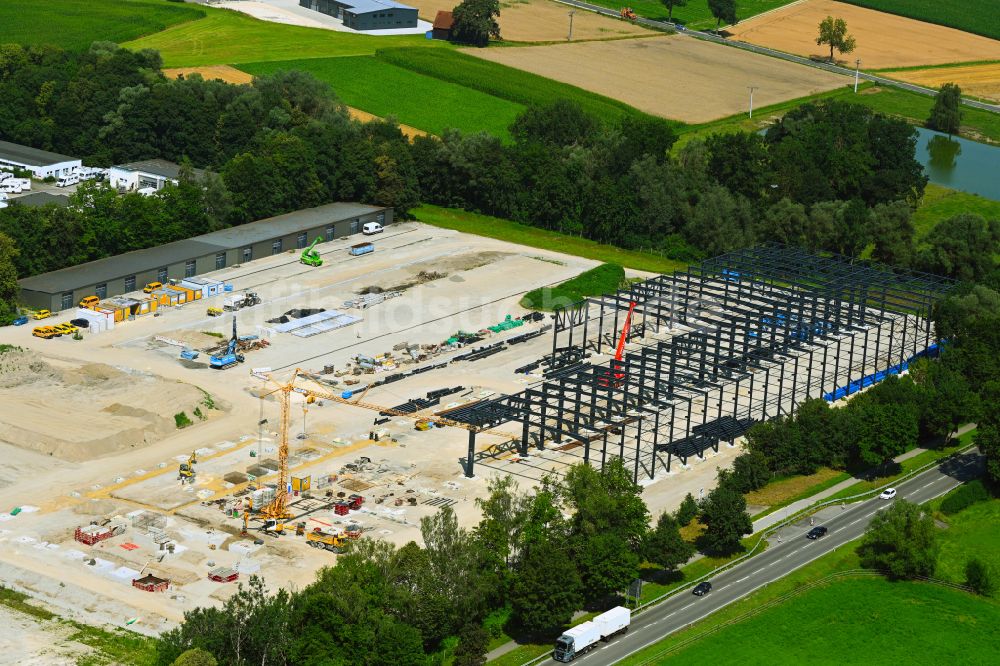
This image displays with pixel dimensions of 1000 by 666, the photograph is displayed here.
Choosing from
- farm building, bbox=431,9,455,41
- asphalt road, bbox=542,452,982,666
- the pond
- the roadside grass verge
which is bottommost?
the roadside grass verge

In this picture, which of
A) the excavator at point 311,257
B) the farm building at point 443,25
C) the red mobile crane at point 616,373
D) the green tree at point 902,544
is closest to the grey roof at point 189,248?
the excavator at point 311,257

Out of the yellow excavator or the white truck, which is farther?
the yellow excavator

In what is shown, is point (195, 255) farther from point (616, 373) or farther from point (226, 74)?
point (226, 74)

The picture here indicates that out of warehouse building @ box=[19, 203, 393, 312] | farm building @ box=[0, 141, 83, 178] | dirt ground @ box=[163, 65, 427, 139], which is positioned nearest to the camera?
warehouse building @ box=[19, 203, 393, 312]

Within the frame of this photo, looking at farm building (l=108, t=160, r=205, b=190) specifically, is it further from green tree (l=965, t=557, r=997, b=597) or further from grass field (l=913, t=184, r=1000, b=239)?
green tree (l=965, t=557, r=997, b=597)

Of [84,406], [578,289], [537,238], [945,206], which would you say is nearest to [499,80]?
[537,238]

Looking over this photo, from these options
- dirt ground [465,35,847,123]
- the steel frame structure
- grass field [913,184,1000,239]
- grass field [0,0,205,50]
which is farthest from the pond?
grass field [0,0,205,50]
